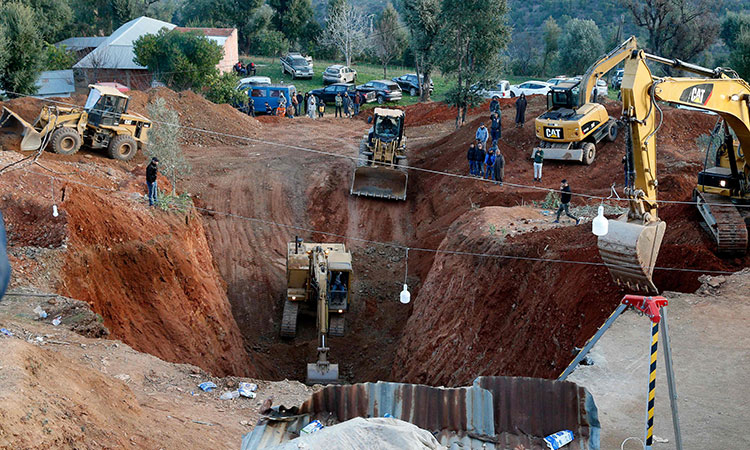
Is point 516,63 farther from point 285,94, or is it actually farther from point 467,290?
point 467,290

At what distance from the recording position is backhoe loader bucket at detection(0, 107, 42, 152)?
25.9 meters

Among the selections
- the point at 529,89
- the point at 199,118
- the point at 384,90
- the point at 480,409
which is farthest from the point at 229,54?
the point at 480,409

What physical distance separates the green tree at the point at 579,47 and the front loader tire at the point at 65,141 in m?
35.0

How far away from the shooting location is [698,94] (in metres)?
14.5

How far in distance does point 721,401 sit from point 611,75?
136 feet

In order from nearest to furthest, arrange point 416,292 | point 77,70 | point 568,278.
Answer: point 568,278, point 416,292, point 77,70

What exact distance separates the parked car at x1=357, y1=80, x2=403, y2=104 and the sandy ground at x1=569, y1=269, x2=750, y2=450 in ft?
102

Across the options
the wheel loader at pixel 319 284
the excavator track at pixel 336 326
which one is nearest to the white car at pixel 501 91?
the wheel loader at pixel 319 284

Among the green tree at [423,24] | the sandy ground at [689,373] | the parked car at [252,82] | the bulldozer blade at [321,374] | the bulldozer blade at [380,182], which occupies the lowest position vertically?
the bulldozer blade at [321,374]

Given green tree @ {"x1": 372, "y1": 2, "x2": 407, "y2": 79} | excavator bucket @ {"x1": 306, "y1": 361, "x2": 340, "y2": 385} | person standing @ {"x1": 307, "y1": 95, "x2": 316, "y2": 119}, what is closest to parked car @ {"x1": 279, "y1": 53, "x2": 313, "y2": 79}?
green tree @ {"x1": 372, "y1": 2, "x2": 407, "y2": 79}

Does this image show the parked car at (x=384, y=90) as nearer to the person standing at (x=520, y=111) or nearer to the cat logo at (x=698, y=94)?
the person standing at (x=520, y=111)

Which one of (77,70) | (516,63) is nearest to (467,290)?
(77,70)

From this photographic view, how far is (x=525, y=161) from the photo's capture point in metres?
28.0

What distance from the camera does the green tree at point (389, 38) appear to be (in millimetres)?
55094
